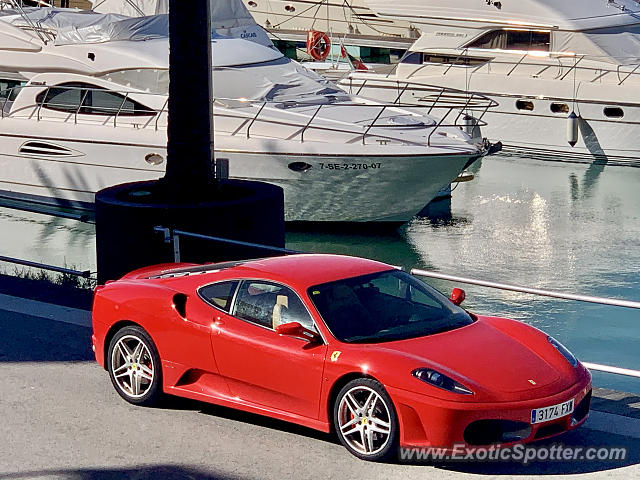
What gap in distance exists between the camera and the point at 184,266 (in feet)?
31.7

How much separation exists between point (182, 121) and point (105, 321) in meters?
3.72

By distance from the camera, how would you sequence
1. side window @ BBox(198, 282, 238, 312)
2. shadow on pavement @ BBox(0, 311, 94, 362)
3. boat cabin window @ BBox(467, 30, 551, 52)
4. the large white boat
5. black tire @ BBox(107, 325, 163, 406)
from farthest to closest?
boat cabin window @ BBox(467, 30, 551, 52) → the large white boat → shadow on pavement @ BBox(0, 311, 94, 362) → black tire @ BBox(107, 325, 163, 406) → side window @ BBox(198, 282, 238, 312)

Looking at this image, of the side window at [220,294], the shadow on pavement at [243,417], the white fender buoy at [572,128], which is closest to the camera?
the shadow on pavement at [243,417]

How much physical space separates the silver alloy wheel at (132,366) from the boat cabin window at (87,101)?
13.1 meters

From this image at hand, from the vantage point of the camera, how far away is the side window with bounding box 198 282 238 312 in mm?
8297

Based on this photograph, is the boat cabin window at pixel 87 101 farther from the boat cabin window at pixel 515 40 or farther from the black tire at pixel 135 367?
the boat cabin window at pixel 515 40

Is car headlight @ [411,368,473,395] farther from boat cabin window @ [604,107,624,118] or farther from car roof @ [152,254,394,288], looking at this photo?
boat cabin window @ [604,107,624,118]

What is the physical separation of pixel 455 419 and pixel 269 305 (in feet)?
5.48

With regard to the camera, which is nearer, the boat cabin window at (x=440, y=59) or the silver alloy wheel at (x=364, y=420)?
the silver alloy wheel at (x=364, y=420)

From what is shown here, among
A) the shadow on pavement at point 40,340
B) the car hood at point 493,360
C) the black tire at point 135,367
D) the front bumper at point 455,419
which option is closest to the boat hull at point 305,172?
the shadow on pavement at point 40,340

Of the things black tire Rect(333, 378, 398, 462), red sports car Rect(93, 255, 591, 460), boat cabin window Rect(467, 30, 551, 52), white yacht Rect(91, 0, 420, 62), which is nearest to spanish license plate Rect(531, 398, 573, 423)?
red sports car Rect(93, 255, 591, 460)

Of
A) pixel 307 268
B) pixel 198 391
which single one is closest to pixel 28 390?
pixel 198 391

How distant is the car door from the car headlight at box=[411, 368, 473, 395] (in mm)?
694

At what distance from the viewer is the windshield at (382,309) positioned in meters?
7.77
